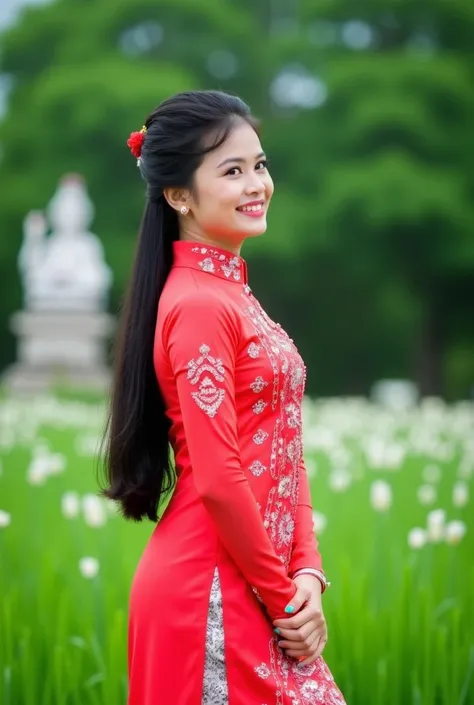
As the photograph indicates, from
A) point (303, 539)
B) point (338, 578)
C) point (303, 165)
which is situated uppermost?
point (303, 165)

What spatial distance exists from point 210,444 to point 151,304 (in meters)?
0.34

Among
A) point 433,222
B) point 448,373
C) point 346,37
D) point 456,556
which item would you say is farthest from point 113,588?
point 448,373

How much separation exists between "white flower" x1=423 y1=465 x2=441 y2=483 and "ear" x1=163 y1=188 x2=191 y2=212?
147 inches

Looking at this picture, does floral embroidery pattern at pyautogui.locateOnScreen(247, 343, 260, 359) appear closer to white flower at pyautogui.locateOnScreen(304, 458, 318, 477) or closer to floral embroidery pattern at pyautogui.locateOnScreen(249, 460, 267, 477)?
floral embroidery pattern at pyautogui.locateOnScreen(249, 460, 267, 477)

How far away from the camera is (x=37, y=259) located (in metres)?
17.6

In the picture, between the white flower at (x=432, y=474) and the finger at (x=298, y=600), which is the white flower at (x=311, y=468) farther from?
the finger at (x=298, y=600)

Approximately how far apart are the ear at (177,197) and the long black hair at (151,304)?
12 mm

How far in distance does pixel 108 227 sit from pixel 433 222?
6.11 meters

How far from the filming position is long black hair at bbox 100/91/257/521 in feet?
6.38

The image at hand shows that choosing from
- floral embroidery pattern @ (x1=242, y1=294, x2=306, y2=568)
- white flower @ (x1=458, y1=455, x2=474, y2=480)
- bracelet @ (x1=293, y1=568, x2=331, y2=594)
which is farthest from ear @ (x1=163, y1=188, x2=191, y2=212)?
white flower @ (x1=458, y1=455, x2=474, y2=480)

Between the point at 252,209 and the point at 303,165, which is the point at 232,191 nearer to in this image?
the point at 252,209

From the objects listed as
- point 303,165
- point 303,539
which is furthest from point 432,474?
point 303,165

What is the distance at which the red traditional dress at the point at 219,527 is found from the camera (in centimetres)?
175

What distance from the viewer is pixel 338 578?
365 cm
